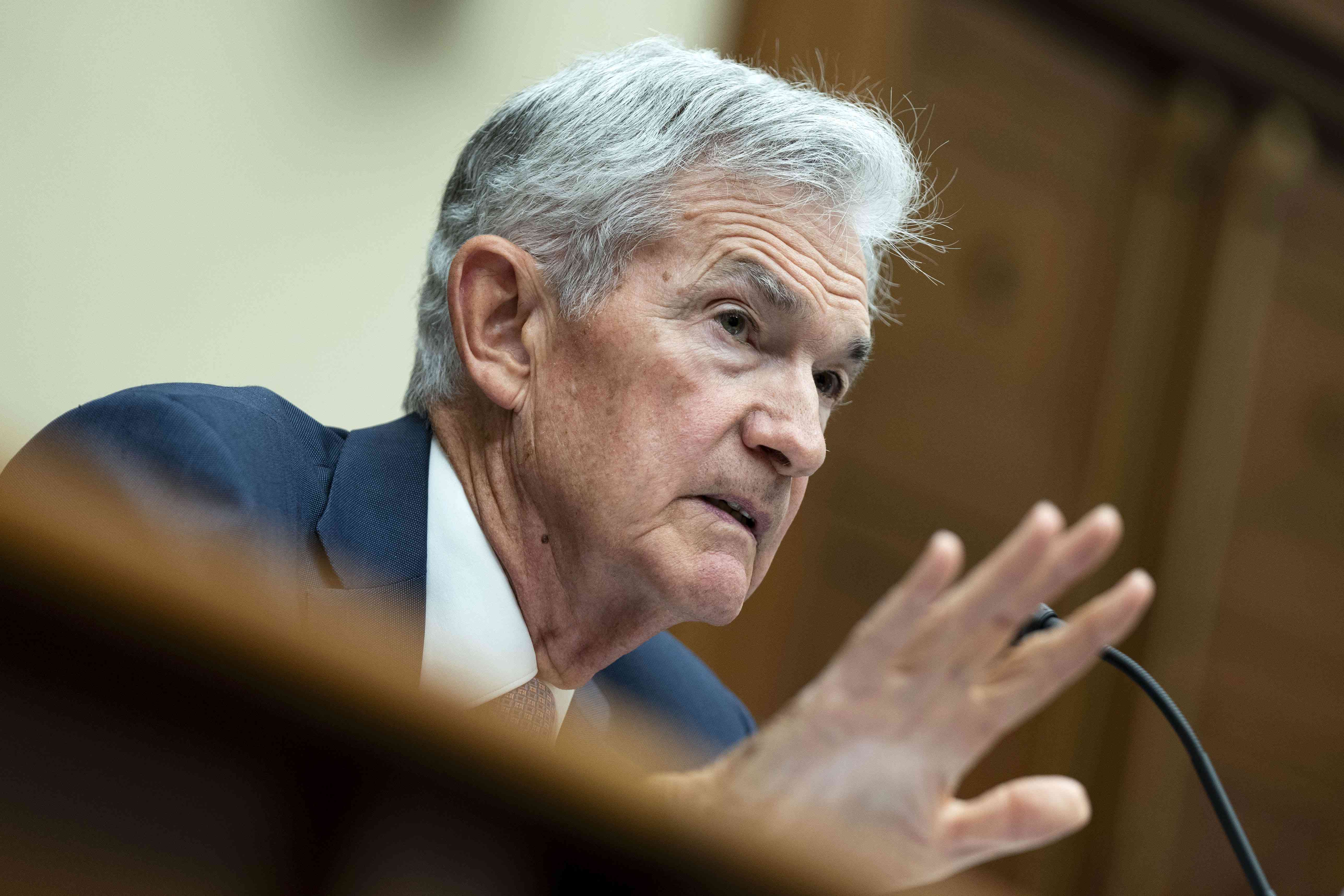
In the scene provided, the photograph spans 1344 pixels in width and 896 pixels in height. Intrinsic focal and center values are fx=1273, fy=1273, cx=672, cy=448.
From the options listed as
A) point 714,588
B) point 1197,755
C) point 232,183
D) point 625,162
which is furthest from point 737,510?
point 232,183

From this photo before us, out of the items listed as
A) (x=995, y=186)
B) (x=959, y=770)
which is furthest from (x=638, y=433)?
(x=995, y=186)

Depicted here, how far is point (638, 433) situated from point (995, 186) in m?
2.07

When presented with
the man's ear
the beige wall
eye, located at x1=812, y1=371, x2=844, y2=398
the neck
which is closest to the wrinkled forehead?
eye, located at x1=812, y1=371, x2=844, y2=398

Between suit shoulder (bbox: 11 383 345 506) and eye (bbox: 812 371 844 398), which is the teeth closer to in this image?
eye (bbox: 812 371 844 398)

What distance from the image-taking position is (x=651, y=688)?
1929 millimetres

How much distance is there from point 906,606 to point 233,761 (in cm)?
46

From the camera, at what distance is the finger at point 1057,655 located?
85 cm

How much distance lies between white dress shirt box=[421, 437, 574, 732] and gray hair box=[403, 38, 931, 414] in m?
0.21

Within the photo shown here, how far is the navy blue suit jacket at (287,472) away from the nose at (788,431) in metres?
0.42

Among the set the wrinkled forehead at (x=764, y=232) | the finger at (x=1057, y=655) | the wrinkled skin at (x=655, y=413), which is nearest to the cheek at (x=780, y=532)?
the wrinkled skin at (x=655, y=413)

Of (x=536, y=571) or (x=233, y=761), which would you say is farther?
(x=536, y=571)

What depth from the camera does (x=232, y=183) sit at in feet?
7.92

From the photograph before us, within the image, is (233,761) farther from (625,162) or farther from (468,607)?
(625,162)

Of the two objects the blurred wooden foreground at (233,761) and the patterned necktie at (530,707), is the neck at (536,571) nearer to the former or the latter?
the patterned necktie at (530,707)
